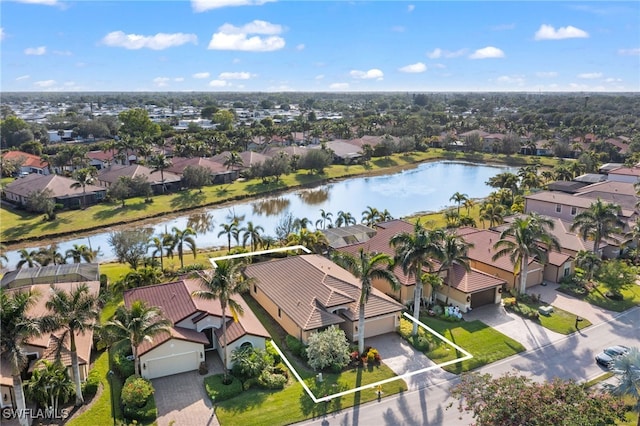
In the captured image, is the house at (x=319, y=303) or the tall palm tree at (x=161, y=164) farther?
the tall palm tree at (x=161, y=164)

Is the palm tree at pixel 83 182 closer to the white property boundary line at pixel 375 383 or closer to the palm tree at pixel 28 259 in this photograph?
the palm tree at pixel 28 259

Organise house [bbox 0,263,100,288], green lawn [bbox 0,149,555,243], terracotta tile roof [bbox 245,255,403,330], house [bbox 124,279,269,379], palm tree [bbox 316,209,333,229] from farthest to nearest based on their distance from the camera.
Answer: palm tree [bbox 316,209,333,229] < green lawn [bbox 0,149,555,243] < house [bbox 0,263,100,288] < terracotta tile roof [bbox 245,255,403,330] < house [bbox 124,279,269,379]

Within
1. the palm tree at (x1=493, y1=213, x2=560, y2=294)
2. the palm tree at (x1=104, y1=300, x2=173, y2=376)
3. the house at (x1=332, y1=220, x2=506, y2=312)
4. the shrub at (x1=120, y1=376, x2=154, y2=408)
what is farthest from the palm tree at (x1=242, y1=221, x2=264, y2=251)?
the shrub at (x1=120, y1=376, x2=154, y2=408)

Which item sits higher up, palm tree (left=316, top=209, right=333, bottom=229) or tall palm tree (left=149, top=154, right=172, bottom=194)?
tall palm tree (left=149, top=154, right=172, bottom=194)

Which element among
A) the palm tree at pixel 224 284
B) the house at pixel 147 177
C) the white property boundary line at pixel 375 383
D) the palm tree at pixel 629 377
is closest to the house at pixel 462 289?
the white property boundary line at pixel 375 383

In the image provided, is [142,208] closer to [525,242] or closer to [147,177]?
[147,177]

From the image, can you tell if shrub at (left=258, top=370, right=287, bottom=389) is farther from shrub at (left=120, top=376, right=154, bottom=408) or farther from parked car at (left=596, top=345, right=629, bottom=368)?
parked car at (left=596, top=345, right=629, bottom=368)
